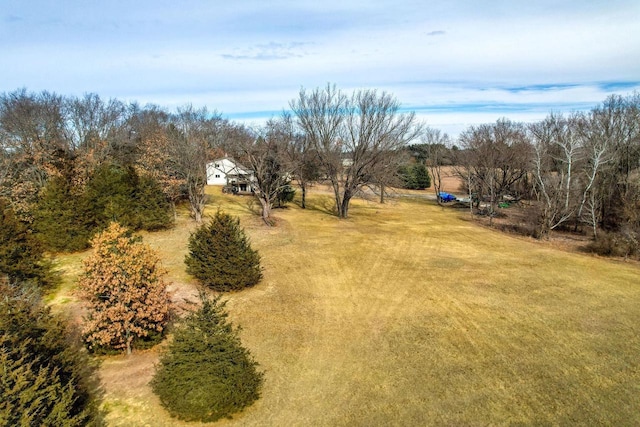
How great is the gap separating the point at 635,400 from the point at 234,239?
14.4 metres

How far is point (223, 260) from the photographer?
645 inches

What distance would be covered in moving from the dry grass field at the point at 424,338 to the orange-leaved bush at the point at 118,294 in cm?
97

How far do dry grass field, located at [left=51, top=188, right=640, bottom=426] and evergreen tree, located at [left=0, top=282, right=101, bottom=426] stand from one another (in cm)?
116

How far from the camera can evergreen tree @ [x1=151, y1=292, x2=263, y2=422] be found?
8789mm

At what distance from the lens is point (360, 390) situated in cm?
1025

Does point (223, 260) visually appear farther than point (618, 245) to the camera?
No

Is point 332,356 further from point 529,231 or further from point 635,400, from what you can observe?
point 529,231

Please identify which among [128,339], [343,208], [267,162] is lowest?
[128,339]

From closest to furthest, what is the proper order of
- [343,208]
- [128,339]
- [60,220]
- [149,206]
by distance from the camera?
1. [128,339]
2. [60,220]
3. [149,206]
4. [343,208]

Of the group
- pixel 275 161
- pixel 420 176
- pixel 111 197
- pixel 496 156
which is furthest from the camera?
pixel 420 176

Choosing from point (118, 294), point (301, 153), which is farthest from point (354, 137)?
point (118, 294)

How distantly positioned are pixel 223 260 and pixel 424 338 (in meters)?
8.93

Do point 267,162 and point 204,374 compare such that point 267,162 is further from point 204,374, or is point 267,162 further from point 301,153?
point 204,374

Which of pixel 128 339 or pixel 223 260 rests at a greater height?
pixel 223 260
